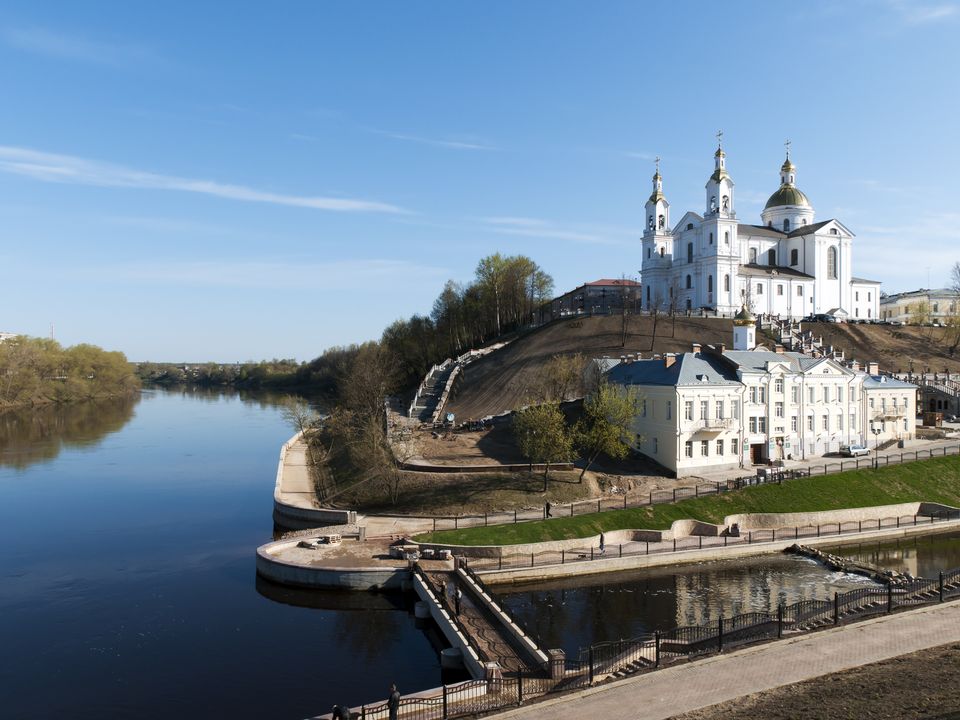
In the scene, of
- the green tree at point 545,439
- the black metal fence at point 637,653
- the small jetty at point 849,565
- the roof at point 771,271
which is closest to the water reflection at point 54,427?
the green tree at point 545,439

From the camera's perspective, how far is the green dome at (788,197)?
99.2 metres

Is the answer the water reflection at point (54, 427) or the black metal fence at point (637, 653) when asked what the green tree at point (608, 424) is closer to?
the black metal fence at point (637, 653)

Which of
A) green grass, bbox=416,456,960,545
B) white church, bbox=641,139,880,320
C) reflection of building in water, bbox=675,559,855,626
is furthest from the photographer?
white church, bbox=641,139,880,320

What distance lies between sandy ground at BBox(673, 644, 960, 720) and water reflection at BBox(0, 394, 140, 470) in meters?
60.7

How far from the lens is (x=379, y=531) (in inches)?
1455

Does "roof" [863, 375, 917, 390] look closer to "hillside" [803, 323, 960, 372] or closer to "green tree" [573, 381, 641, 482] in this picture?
"hillside" [803, 323, 960, 372]

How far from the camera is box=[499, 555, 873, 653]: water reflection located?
27.4 m

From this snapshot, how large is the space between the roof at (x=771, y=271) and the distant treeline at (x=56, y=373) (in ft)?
363

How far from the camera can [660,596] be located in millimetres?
30938

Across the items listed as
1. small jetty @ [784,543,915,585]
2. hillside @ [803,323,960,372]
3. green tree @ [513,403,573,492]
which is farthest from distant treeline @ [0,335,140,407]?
small jetty @ [784,543,915,585]

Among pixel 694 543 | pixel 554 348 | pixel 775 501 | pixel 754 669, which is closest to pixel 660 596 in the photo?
pixel 694 543

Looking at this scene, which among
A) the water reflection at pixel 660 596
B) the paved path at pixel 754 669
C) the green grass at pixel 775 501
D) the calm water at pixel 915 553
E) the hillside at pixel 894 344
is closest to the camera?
the paved path at pixel 754 669

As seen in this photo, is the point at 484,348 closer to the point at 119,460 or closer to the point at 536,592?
the point at 119,460

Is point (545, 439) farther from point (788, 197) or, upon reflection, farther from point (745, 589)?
point (788, 197)
